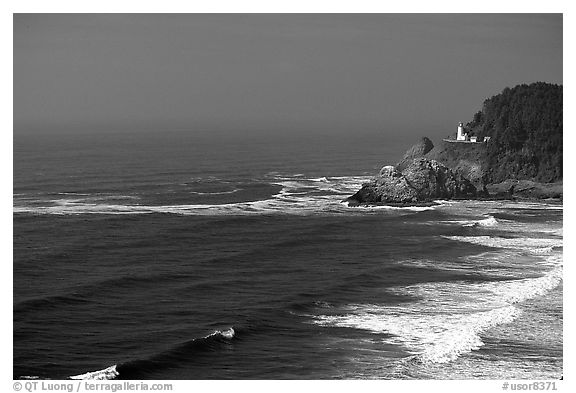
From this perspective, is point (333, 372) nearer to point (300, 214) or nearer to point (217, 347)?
point (217, 347)

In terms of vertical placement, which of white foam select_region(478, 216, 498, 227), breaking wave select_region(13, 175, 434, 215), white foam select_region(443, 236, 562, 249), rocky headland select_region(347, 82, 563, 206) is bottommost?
white foam select_region(443, 236, 562, 249)

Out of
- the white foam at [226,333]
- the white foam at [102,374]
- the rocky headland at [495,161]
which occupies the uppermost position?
the rocky headland at [495,161]

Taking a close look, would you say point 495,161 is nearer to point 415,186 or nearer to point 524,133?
point 524,133

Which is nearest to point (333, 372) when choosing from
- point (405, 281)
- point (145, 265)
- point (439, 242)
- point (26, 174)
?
point (405, 281)

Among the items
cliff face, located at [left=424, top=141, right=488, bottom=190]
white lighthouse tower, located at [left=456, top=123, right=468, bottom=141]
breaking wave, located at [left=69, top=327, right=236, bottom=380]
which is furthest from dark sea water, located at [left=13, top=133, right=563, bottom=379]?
white lighthouse tower, located at [left=456, top=123, right=468, bottom=141]

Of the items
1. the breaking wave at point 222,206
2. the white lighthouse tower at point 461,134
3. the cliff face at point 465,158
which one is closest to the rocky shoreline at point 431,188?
the cliff face at point 465,158

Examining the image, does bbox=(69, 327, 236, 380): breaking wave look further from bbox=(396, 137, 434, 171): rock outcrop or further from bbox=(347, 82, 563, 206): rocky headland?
bbox=(396, 137, 434, 171): rock outcrop

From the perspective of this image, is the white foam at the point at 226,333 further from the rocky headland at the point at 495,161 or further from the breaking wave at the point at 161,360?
the rocky headland at the point at 495,161
